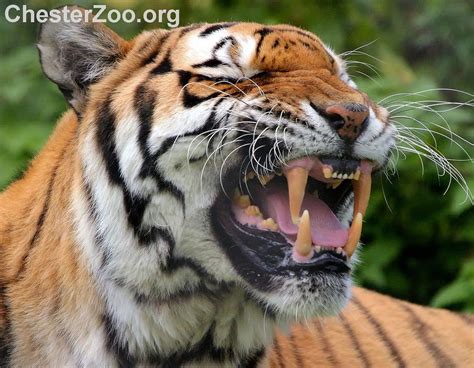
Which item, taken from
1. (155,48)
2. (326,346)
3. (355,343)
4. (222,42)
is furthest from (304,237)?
(355,343)

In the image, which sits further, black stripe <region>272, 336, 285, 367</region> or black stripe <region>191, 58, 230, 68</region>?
black stripe <region>272, 336, 285, 367</region>

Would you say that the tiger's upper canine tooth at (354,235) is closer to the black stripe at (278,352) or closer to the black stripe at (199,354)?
the black stripe at (199,354)

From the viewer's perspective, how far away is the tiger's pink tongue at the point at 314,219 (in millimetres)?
1974

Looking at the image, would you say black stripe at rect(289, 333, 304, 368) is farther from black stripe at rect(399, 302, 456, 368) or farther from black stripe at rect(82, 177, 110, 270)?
black stripe at rect(82, 177, 110, 270)

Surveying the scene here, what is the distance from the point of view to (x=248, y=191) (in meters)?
2.02

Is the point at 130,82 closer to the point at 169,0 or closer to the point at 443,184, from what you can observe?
the point at 443,184

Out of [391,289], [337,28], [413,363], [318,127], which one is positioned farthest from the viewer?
[337,28]

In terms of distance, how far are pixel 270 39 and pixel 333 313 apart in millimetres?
606

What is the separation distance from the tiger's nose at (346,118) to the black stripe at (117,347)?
0.63 m

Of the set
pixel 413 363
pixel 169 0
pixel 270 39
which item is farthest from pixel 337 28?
pixel 270 39

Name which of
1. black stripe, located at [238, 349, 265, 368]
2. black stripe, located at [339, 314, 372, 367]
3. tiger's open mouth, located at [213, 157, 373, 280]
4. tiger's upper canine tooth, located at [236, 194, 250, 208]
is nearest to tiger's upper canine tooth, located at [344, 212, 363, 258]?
tiger's open mouth, located at [213, 157, 373, 280]

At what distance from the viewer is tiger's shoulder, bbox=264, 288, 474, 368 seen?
8.80 feet

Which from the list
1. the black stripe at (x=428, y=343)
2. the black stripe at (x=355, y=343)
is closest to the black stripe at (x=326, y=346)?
the black stripe at (x=355, y=343)

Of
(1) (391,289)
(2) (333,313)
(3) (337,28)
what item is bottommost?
(1) (391,289)
